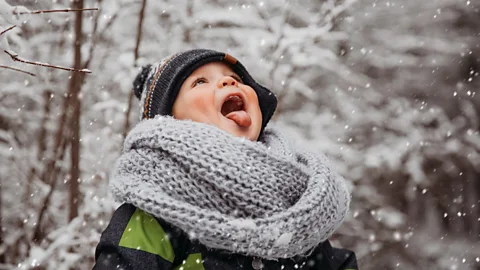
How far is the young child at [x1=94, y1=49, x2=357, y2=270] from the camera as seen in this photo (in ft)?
4.12

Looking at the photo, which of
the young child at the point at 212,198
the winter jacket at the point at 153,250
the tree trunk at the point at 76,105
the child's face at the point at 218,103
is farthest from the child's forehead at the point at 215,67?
the tree trunk at the point at 76,105

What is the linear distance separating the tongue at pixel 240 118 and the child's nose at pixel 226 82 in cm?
11

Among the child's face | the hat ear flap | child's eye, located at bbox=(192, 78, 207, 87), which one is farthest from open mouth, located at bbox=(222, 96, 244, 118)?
the hat ear flap

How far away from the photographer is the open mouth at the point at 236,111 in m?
1.52

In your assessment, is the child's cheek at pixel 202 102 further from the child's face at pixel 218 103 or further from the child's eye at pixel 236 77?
the child's eye at pixel 236 77

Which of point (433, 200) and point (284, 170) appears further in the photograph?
point (433, 200)

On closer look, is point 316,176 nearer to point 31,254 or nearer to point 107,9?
point 31,254

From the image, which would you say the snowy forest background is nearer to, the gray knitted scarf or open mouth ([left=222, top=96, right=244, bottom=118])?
open mouth ([left=222, top=96, right=244, bottom=118])

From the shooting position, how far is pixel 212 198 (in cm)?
132

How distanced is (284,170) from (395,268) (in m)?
5.85

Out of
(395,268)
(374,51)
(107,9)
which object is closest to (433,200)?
(395,268)

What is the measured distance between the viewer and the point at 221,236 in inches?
48.7

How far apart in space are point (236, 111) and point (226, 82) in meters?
0.11

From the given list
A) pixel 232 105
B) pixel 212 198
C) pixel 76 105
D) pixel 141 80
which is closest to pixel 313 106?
pixel 76 105
